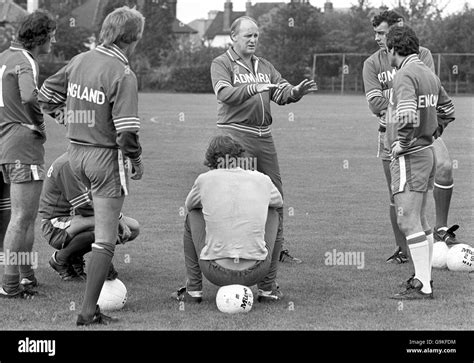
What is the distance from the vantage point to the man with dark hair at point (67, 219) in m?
8.30

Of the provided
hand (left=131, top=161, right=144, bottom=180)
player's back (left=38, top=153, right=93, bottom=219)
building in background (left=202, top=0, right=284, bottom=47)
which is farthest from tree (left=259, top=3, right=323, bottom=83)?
hand (left=131, top=161, right=144, bottom=180)

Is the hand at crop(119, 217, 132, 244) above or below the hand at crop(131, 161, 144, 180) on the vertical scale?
below

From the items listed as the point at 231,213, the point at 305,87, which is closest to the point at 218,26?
the point at 305,87

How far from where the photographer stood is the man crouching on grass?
725 centimetres

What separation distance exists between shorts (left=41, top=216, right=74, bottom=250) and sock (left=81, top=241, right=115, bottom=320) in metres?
1.72

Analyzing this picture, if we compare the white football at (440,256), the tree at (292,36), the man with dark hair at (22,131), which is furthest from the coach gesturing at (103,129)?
the tree at (292,36)

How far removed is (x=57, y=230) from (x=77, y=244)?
234 mm

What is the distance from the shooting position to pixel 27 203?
7.68 meters

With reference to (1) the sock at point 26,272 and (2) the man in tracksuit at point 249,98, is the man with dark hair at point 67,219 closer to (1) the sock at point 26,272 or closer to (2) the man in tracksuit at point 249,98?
(1) the sock at point 26,272

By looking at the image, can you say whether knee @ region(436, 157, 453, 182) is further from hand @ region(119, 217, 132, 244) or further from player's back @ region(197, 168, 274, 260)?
hand @ region(119, 217, 132, 244)

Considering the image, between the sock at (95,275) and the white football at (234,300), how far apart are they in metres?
1.03

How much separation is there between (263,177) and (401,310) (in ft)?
5.19
